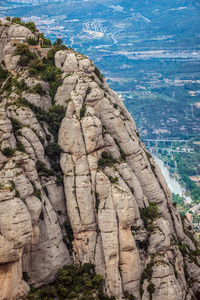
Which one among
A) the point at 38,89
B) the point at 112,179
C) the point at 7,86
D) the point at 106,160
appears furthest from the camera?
the point at 7,86

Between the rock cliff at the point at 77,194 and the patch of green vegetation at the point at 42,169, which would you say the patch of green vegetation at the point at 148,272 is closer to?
the rock cliff at the point at 77,194

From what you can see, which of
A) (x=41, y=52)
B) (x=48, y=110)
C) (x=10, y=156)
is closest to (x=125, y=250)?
(x=10, y=156)

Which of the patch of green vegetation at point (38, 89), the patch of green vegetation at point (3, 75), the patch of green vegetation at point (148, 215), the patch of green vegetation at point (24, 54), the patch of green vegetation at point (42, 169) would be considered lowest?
the patch of green vegetation at point (148, 215)

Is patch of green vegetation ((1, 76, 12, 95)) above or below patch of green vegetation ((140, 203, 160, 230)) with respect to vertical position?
above

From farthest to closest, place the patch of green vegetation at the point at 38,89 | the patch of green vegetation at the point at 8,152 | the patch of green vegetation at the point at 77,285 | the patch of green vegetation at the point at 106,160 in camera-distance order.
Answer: the patch of green vegetation at the point at 38,89
the patch of green vegetation at the point at 106,160
the patch of green vegetation at the point at 77,285
the patch of green vegetation at the point at 8,152

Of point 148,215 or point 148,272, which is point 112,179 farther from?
point 148,272

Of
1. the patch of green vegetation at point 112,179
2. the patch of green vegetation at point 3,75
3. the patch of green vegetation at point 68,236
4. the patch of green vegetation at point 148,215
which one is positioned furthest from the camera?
the patch of green vegetation at point 3,75

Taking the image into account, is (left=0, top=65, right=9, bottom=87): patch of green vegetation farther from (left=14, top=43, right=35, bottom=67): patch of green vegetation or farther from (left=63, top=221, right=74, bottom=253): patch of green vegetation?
(left=63, top=221, right=74, bottom=253): patch of green vegetation

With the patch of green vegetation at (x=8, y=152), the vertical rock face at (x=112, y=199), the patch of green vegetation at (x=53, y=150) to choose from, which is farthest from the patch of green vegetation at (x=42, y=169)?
the patch of green vegetation at (x=8, y=152)

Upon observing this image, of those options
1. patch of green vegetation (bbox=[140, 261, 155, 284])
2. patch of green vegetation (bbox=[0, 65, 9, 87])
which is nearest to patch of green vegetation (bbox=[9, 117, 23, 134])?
patch of green vegetation (bbox=[0, 65, 9, 87])

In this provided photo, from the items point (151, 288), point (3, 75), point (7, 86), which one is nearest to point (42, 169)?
point (7, 86)
